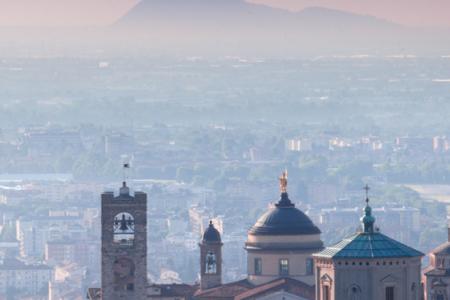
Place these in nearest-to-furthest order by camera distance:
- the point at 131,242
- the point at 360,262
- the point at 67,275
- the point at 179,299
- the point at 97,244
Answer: the point at 360,262, the point at 131,242, the point at 179,299, the point at 67,275, the point at 97,244

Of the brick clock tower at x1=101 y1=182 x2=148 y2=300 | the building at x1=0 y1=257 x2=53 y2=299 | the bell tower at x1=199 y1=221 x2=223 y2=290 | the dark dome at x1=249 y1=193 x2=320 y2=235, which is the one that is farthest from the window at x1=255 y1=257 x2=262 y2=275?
the building at x1=0 y1=257 x2=53 y2=299

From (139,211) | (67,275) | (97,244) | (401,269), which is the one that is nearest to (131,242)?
(139,211)

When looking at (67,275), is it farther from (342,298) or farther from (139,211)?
(342,298)

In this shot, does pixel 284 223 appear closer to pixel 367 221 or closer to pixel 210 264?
pixel 210 264

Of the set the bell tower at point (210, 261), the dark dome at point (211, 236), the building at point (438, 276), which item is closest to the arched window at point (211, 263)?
the bell tower at point (210, 261)

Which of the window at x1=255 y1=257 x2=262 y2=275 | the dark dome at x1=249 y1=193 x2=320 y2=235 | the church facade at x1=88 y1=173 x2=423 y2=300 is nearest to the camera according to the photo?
the church facade at x1=88 y1=173 x2=423 y2=300

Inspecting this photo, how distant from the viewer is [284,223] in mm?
80625

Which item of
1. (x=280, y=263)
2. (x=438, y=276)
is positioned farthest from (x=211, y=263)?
(x=438, y=276)

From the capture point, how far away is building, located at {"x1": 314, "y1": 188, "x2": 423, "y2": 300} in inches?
2149

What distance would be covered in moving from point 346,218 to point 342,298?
132 meters

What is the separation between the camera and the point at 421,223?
615 ft

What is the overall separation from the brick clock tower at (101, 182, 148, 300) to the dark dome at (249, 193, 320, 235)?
28.9 feet

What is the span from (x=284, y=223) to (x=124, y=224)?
9.67 metres

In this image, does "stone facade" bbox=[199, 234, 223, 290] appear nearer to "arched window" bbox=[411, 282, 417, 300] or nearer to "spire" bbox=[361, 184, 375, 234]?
"spire" bbox=[361, 184, 375, 234]
